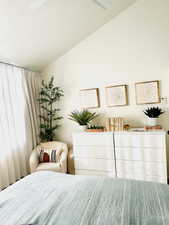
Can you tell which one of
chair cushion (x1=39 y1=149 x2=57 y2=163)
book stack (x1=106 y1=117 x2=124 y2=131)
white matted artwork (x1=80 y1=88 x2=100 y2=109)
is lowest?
chair cushion (x1=39 y1=149 x2=57 y2=163)

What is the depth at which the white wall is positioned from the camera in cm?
271

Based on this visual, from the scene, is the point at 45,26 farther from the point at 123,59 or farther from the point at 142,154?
the point at 142,154

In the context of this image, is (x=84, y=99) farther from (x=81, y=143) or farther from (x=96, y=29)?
Result: (x=96, y=29)

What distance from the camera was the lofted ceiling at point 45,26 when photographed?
6.88ft

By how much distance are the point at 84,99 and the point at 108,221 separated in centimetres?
246

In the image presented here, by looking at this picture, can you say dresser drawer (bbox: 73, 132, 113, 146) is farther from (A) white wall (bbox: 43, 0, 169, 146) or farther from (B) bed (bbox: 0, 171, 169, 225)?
(B) bed (bbox: 0, 171, 169, 225)

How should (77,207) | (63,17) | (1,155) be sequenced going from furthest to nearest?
1. (1,155)
2. (63,17)
3. (77,207)

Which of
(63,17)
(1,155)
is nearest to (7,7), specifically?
(63,17)

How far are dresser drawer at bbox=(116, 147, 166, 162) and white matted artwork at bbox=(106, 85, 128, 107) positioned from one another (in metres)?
0.87

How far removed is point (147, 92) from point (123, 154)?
1.15 metres

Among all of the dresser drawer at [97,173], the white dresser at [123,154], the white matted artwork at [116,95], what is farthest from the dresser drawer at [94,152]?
the white matted artwork at [116,95]

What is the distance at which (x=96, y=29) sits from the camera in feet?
10.1

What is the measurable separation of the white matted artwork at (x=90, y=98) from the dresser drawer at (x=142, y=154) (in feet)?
3.32

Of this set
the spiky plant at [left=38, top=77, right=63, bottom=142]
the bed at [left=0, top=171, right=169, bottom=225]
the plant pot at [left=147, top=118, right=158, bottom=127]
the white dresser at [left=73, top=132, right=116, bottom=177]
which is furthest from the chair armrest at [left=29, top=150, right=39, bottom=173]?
the plant pot at [left=147, top=118, right=158, bottom=127]
